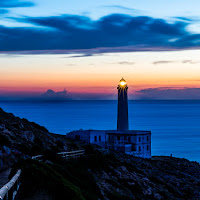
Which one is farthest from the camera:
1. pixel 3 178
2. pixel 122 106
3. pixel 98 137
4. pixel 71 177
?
pixel 122 106

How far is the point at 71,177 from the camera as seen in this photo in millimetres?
19234

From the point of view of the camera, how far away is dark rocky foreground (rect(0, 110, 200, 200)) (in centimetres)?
1235

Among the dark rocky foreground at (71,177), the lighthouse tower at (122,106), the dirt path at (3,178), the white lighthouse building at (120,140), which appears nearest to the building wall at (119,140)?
the white lighthouse building at (120,140)

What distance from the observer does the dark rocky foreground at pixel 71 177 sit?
40.5 feet

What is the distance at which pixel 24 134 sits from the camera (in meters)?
27.9

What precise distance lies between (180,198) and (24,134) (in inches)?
529

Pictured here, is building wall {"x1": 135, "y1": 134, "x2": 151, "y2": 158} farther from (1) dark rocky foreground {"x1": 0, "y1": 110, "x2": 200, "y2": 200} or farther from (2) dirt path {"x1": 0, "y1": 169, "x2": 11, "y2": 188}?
(2) dirt path {"x1": 0, "y1": 169, "x2": 11, "y2": 188}

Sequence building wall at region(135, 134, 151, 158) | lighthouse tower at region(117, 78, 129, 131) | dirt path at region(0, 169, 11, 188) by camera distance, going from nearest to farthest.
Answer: dirt path at region(0, 169, 11, 188) → building wall at region(135, 134, 151, 158) → lighthouse tower at region(117, 78, 129, 131)

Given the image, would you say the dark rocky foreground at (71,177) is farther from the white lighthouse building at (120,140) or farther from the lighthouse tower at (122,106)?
the lighthouse tower at (122,106)

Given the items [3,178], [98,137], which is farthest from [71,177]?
[98,137]

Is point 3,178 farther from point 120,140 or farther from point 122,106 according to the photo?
point 122,106

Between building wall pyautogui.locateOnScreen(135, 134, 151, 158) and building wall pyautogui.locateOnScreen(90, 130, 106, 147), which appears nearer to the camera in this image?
building wall pyautogui.locateOnScreen(90, 130, 106, 147)

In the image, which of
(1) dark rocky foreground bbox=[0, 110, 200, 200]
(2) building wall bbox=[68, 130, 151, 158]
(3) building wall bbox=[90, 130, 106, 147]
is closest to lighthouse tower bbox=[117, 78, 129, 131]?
(2) building wall bbox=[68, 130, 151, 158]

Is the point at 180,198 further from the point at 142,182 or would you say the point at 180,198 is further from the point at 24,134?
the point at 24,134
